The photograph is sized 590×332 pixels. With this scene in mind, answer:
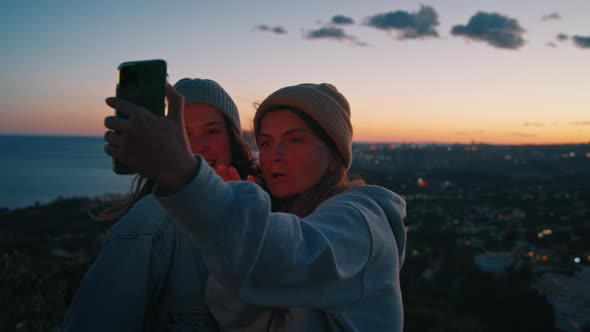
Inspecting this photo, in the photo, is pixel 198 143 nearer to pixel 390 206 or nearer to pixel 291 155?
pixel 291 155

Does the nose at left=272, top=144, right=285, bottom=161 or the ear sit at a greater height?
the nose at left=272, top=144, right=285, bottom=161

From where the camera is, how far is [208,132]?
2.20 m

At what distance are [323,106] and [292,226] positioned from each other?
2.87 ft

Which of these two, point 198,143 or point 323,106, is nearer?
point 323,106

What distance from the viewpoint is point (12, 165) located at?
115938 mm

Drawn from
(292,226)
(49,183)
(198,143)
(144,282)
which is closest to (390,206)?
(292,226)

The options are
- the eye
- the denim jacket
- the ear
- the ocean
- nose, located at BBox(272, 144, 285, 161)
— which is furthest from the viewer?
the ocean

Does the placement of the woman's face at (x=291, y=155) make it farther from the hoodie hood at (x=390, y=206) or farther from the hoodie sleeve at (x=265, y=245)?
the hoodie sleeve at (x=265, y=245)

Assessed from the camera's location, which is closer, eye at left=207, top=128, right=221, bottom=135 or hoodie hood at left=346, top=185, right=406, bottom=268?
hoodie hood at left=346, top=185, right=406, bottom=268

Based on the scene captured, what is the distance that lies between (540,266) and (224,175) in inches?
1183

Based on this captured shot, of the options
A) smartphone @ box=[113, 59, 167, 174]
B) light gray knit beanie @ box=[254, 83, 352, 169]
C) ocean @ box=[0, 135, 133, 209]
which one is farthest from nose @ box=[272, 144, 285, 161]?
ocean @ box=[0, 135, 133, 209]

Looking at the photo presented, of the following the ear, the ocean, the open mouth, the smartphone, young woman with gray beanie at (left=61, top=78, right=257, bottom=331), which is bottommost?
the ocean

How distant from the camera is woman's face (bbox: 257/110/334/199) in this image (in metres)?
1.74

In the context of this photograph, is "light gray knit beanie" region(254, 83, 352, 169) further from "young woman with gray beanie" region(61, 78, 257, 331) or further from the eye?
"young woman with gray beanie" region(61, 78, 257, 331)
